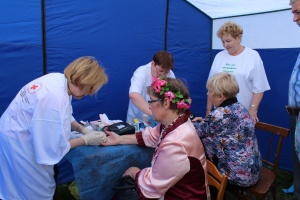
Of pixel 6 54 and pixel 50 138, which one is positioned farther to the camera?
pixel 6 54

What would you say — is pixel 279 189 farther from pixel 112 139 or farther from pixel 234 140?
pixel 112 139

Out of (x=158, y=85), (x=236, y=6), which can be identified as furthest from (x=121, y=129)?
(x=236, y=6)

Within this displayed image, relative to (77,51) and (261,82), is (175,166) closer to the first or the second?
(261,82)

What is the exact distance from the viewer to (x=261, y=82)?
2.71 metres

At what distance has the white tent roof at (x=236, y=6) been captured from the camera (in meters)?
3.15

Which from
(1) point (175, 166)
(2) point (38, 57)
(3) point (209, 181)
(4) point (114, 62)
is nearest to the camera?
(1) point (175, 166)

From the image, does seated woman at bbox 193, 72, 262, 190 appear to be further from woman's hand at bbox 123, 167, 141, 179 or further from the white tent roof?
the white tent roof

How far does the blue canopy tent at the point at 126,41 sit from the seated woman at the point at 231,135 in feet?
5.04

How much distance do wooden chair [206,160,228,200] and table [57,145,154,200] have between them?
516 millimetres

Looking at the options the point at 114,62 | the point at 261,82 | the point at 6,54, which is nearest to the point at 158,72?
the point at 114,62

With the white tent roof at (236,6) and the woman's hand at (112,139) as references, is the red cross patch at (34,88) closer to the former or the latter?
the woman's hand at (112,139)

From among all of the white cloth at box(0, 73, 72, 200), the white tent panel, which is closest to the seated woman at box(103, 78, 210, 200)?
the white cloth at box(0, 73, 72, 200)

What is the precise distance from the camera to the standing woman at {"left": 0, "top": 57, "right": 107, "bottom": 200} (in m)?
1.40

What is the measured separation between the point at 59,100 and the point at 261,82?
214 cm
